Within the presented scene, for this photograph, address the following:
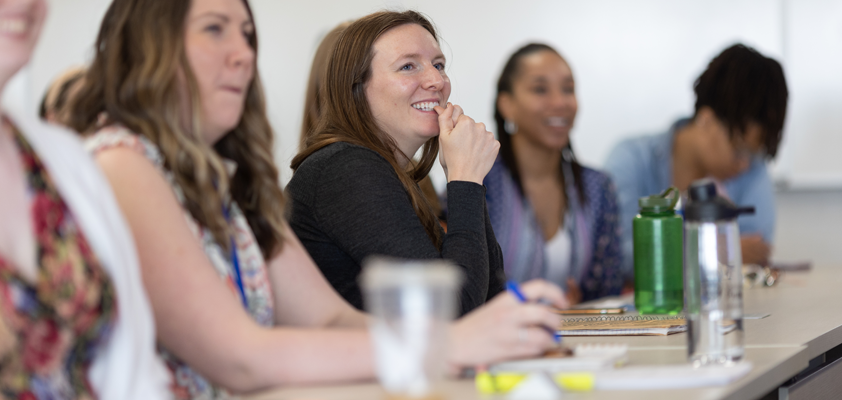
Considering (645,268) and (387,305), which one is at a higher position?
(387,305)

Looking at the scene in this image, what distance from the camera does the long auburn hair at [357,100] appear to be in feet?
5.65

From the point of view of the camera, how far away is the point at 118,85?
1.11 meters

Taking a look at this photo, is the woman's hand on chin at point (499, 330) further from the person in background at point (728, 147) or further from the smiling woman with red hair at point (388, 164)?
the person in background at point (728, 147)

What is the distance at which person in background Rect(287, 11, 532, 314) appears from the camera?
5.04ft

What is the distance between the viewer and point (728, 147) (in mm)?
3232

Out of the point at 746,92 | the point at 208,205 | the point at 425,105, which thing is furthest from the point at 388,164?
the point at 746,92

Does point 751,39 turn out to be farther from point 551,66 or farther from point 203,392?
point 203,392

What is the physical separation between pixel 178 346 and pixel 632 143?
2.79 meters

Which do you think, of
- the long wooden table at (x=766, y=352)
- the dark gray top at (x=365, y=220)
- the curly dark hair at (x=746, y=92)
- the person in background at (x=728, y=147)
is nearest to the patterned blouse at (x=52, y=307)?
the long wooden table at (x=766, y=352)

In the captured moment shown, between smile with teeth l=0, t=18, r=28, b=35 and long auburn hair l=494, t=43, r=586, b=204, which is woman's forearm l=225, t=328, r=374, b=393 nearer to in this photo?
smile with teeth l=0, t=18, r=28, b=35

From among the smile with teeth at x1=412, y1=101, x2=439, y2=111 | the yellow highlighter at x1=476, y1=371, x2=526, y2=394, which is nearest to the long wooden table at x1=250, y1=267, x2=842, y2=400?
the yellow highlighter at x1=476, y1=371, x2=526, y2=394

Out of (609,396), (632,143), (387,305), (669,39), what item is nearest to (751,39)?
(669,39)

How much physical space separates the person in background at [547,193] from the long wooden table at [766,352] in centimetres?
72

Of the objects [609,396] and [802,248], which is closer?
[609,396]
